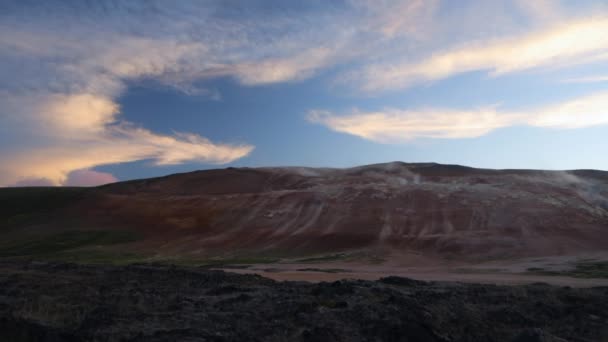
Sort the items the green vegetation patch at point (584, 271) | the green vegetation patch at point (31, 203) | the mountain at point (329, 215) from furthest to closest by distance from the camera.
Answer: the green vegetation patch at point (31, 203) → the mountain at point (329, 215) → the green vegetation patch at point (584, 271)

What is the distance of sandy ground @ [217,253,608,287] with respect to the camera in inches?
1008

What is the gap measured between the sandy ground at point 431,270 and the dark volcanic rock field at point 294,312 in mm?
6980

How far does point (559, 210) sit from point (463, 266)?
58.4ft

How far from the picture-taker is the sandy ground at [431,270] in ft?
84.0

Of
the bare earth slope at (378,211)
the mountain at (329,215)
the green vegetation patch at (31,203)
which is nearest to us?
the bare earth slope at (378,211)

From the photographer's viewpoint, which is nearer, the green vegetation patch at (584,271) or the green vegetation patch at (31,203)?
the green vegetation patch at (584,271)

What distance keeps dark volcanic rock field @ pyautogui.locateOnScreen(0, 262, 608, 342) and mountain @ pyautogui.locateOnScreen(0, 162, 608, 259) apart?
22.1 metres

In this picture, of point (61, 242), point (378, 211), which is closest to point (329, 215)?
point (378, 211)

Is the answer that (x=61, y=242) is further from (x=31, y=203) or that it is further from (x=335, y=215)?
(x=335, y=215)

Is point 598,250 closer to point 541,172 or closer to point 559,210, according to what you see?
point 559,210

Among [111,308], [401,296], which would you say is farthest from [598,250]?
[111,308]

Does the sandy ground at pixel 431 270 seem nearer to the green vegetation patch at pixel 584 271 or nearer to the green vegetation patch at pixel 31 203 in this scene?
the green vegetation patch at pixel 584 271

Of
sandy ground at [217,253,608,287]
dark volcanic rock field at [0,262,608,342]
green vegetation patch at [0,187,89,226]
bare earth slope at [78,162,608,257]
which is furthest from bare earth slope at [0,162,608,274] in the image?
dark volcanic rock field at [0,262,608,342]

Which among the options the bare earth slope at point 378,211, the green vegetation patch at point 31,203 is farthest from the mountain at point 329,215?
the green vegetation patch at point 31,203
